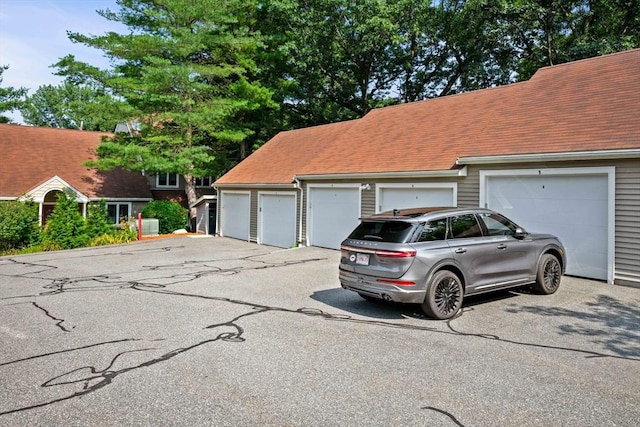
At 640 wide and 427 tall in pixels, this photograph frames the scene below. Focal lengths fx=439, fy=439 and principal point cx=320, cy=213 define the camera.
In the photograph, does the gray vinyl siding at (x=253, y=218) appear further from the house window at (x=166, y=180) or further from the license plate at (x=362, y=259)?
the license plate at (x=362, y=259)

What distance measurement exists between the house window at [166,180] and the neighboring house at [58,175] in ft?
3.30

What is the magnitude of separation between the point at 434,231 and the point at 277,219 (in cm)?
1202

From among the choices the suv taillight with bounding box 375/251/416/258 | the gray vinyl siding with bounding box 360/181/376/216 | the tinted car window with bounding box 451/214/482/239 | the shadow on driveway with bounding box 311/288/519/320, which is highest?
the gray vinyl siding with bounding box 360/181/376/216

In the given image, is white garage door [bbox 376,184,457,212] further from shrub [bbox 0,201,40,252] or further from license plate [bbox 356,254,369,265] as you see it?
shrub [bbox 0,201,40,252]

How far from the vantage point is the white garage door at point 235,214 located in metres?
20.5

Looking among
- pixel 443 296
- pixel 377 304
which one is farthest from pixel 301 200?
pixel 443 296

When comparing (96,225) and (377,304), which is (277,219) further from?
(377,304)

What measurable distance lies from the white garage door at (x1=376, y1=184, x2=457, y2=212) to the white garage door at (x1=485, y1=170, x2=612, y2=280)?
155cm

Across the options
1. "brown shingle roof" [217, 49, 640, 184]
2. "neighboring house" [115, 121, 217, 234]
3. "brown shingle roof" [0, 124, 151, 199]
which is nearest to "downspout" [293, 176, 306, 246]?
"brown shingle roof" [217, 49, 640, 184]

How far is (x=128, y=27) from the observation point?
2606 cm

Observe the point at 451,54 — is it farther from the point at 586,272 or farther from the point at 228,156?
the point at 586,272

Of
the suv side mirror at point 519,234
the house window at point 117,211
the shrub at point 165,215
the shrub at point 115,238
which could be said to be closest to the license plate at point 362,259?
the suv side mirror at point 519,234

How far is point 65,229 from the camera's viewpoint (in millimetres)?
18766

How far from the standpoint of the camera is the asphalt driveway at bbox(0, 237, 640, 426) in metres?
3.82
